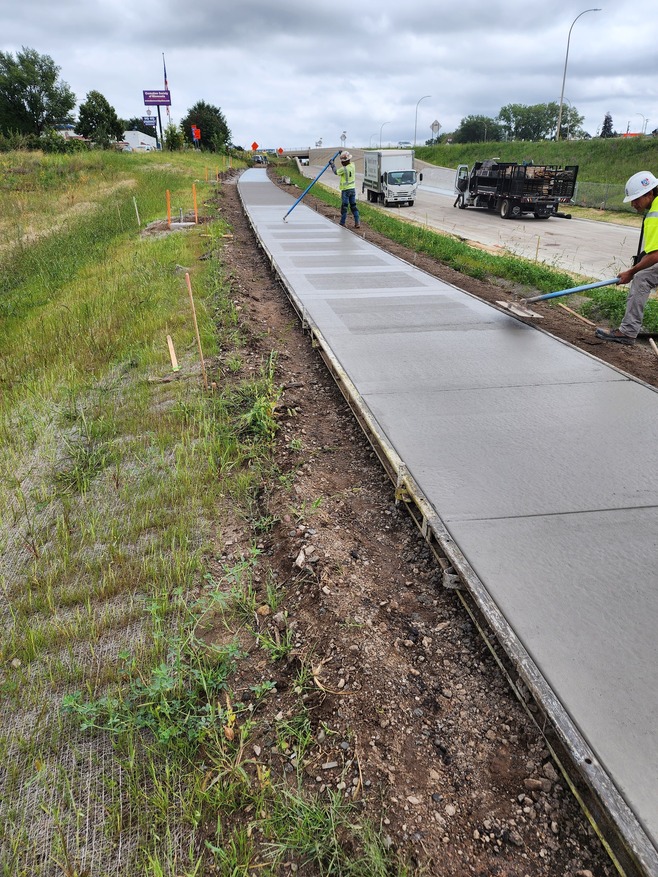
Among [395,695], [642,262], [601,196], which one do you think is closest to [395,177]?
[601,196]

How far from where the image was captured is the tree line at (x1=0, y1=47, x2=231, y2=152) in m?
63.8

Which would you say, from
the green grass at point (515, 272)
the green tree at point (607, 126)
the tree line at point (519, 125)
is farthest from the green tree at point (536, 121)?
the green grass at point (515, 272)

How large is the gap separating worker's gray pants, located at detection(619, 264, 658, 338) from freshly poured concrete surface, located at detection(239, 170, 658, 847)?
1023mm

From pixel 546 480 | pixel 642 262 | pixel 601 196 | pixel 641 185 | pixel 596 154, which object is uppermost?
pixel 596 154

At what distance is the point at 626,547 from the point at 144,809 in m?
2.78

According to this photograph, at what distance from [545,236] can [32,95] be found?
7927 centimetres

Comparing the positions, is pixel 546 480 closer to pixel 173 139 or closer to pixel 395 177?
pixel 395 177

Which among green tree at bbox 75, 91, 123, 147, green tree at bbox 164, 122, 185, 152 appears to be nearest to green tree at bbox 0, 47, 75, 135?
green tree at bbox 75, 91, 123, 147

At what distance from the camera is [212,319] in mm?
8203

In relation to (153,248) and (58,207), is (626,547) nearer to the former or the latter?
(153,248)

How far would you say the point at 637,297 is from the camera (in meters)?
7.14

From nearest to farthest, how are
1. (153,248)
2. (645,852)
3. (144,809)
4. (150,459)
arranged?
(645,852), (144,809), (150,459), (153,248)

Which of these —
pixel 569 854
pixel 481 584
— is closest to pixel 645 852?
pixel 569 854

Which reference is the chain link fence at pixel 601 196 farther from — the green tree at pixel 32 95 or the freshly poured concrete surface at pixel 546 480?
the green tree at pixel 32 95
